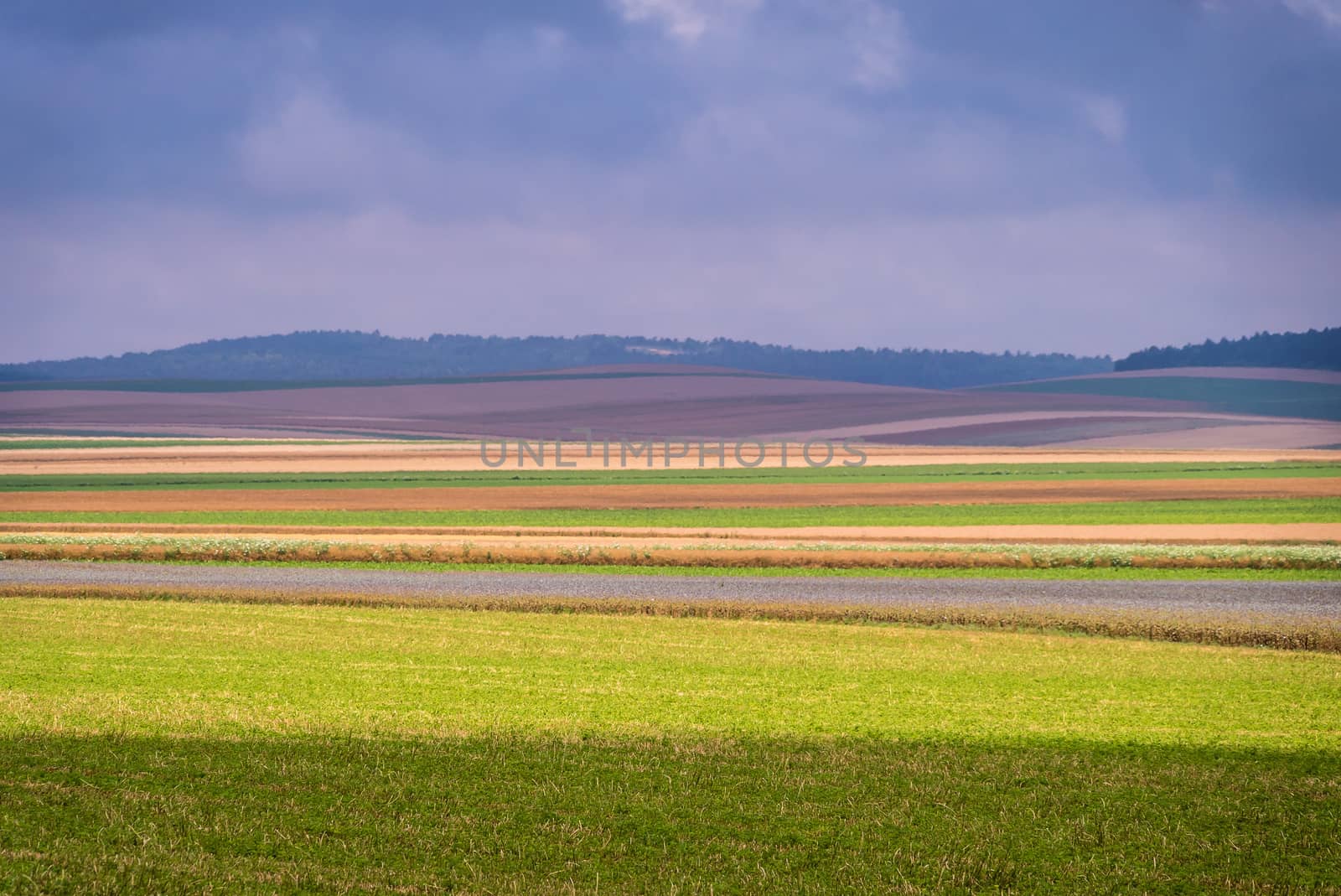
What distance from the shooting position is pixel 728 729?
55.2 feet

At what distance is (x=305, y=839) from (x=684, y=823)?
352cm

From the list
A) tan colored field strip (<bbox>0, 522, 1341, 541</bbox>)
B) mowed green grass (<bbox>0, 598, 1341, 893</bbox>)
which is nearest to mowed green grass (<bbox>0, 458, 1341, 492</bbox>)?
tan colored field strip (<bbox>0, 522, 1341, 541</bbox>)

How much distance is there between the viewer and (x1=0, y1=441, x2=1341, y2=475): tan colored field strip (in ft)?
277

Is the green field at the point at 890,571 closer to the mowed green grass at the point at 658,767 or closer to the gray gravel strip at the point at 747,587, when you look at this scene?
the gray gravel strip at the point at 747,587

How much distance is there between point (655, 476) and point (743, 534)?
30.6 meters

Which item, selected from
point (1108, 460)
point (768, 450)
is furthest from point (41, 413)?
point (1108, 460)

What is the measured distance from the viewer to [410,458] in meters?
94.6

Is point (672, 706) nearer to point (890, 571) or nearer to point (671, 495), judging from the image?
point (890, 571)

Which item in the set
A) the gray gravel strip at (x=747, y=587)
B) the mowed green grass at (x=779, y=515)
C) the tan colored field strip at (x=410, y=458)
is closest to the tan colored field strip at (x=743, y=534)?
the mowed green grass at (x=779, y=515)

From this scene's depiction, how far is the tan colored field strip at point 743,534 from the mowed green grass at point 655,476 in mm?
21177

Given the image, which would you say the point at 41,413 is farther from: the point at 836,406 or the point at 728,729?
the point at 728,729

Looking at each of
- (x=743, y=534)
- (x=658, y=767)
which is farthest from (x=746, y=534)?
(x=658, y=767)

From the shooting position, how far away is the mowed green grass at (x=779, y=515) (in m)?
51.9

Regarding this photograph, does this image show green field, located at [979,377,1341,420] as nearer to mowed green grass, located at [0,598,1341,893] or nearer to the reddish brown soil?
the reddish brown soil
